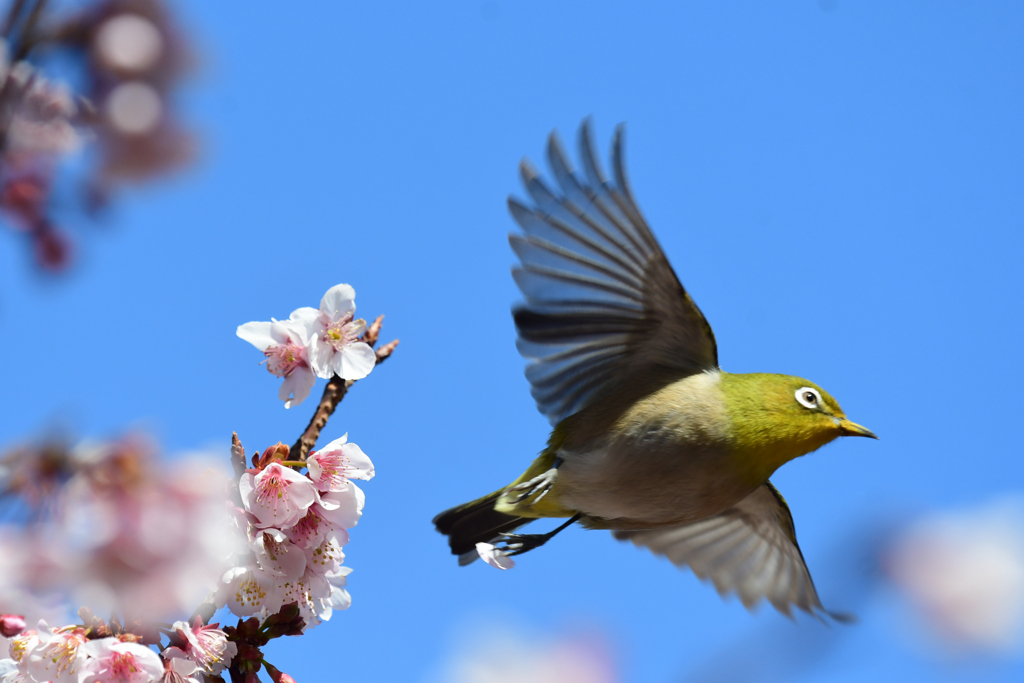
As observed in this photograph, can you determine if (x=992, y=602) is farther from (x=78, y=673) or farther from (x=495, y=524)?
(x=495, y=524)

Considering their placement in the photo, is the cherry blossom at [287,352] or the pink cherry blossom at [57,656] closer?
the pink cherry blossom at [57,656]

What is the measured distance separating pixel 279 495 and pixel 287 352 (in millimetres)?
572

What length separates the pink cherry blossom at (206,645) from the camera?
2.07 metres

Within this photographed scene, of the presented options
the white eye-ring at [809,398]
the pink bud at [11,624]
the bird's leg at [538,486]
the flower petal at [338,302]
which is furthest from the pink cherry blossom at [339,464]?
the white eye-ring at [809,398]

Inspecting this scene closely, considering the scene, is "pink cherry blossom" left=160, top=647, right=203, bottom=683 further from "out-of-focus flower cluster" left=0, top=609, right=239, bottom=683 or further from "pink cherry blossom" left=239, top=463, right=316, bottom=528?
"pink cherry blossom" left=239, top=463, right=316, bottom=528

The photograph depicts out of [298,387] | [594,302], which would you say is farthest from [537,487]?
[298,387]

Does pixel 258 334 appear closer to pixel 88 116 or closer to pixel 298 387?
pixel 298 387

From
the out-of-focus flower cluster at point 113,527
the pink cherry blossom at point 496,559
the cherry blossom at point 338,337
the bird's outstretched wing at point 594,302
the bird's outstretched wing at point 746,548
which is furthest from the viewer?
the bird's outstretched wing at point 746,548

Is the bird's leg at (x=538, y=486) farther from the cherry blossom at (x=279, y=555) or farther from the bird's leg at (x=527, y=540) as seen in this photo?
the cherry blossom at (x=279, y=555)

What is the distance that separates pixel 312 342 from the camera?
8.65ft

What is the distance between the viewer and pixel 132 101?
1439mm

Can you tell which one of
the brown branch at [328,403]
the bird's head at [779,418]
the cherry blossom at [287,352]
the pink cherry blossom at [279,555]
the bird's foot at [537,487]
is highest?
the cherry blossom at [287,352]

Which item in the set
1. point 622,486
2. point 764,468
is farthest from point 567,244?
point 764,468

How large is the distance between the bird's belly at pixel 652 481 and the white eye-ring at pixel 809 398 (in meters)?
0.45
